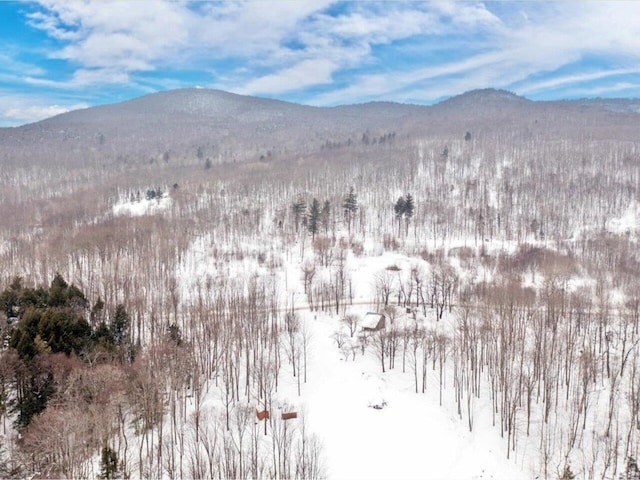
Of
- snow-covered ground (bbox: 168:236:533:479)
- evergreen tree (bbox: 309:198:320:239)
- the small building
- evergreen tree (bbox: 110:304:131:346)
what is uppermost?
evergreen tree (bbox: 309:198:320:239)

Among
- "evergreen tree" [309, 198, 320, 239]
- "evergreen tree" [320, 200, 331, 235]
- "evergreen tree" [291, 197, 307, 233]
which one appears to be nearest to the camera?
"evergreen tree" [309, 198, 320, 239]

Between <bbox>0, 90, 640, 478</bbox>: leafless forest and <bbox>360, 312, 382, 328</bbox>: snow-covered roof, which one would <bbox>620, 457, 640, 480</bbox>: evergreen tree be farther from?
<bbox>360, 312, 382, 328</bbox>: snow-covered roof

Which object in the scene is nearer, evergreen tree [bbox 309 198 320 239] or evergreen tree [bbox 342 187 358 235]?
evergreen tree [bbox 309 198 320 239]

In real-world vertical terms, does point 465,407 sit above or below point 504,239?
below

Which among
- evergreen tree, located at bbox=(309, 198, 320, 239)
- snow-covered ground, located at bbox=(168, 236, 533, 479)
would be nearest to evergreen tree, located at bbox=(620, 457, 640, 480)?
snow-covered ground, located at bbox=(168, 236, 533, 479)

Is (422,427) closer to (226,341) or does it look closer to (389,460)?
(389,460)

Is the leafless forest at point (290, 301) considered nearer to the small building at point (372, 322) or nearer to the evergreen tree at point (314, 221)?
the evergreen tree at point (314, 221)

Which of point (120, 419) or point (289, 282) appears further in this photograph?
point (289, 282)

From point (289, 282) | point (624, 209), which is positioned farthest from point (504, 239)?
point (289, 282)
